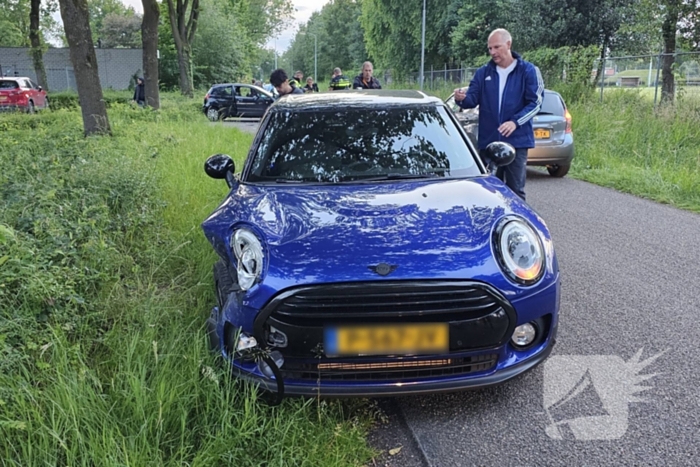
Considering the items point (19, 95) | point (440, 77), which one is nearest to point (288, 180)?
point (19, 95)

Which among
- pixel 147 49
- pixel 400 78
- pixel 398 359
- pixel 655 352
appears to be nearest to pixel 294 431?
pixel 398 359

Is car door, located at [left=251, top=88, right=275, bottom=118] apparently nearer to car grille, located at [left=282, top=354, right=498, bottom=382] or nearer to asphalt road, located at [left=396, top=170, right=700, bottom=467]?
asphalt road, located at [left=396, top=170, right=700, bottom=467]

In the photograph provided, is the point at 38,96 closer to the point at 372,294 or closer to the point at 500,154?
the point at 500,154

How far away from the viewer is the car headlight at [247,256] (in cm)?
256

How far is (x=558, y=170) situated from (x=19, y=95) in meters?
21.7

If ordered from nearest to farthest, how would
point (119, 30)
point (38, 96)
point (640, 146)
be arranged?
point (640, 146) < point (38, 96) < point (119, 30)

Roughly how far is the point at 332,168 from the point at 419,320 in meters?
1.46

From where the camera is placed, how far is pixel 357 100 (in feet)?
13.8

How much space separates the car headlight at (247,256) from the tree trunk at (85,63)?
8.13m

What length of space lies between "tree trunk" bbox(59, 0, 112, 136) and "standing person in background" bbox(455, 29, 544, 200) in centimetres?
712

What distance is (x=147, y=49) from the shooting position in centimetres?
1686

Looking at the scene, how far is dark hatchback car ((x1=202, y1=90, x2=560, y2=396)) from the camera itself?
2.42m

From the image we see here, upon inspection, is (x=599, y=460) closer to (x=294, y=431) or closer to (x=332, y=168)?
(x=294, y=431)

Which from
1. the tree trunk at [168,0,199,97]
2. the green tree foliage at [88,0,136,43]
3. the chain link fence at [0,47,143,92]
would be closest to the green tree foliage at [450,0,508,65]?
the tree trunk at [168,0,199,97]
